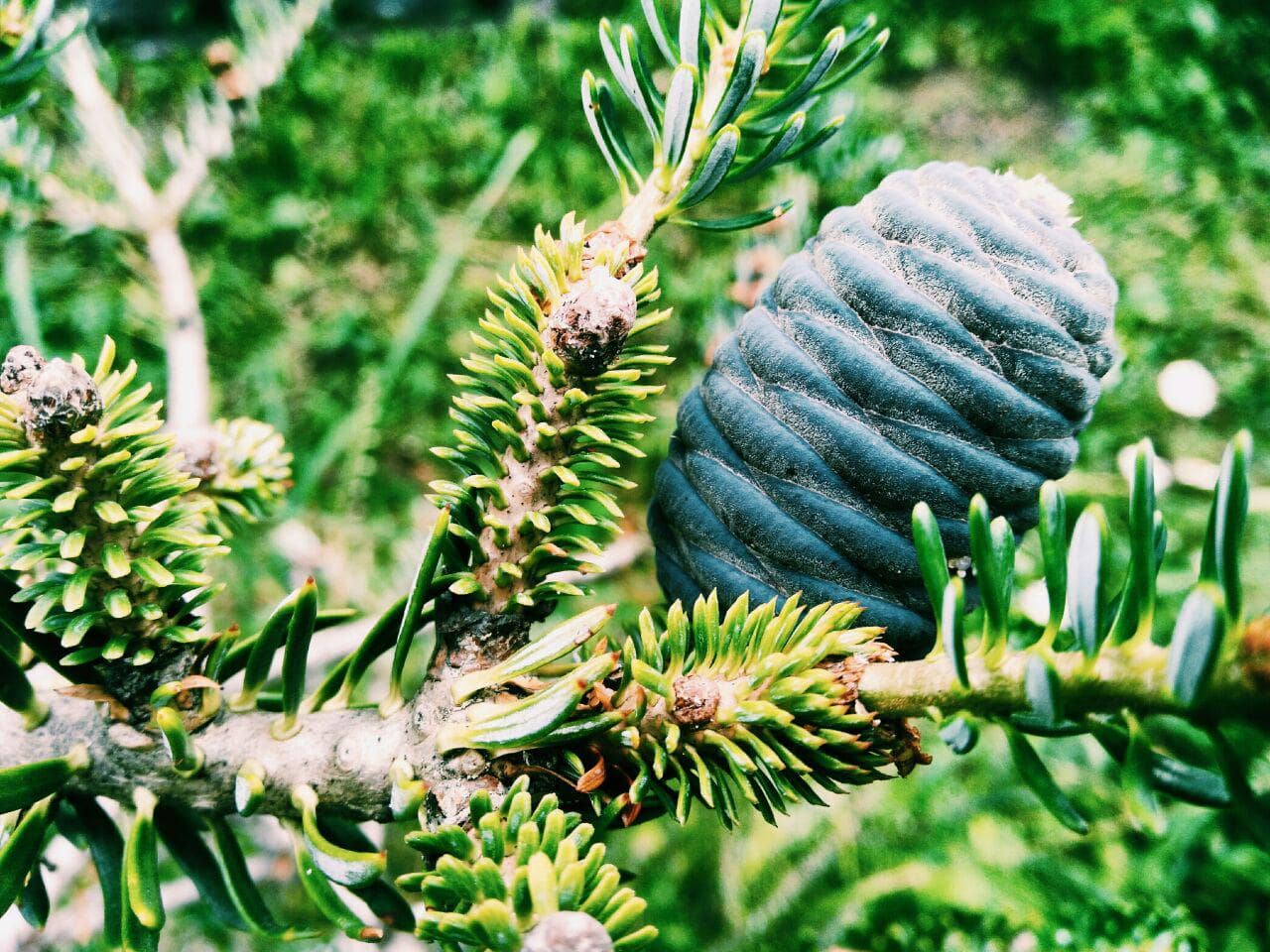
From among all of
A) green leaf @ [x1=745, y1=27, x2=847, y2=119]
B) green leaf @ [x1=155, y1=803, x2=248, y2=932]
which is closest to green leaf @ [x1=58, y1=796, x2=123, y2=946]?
green leaf @ [x1=155, y1=803, x2=248, y2=932]

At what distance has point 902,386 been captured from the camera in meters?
0.24

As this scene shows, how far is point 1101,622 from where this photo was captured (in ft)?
0.69

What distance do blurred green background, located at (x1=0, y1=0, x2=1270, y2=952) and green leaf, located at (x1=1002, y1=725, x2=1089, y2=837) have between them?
514 mm

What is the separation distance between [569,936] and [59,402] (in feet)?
0.61

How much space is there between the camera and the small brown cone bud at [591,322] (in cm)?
24

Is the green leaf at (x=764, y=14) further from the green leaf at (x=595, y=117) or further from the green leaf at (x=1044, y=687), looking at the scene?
the green leaf at (x=1044, y=687)

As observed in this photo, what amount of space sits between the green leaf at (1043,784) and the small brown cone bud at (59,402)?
26cm

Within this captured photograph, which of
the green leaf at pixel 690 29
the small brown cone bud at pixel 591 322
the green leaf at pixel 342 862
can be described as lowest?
the green leaf at pixel 342 862

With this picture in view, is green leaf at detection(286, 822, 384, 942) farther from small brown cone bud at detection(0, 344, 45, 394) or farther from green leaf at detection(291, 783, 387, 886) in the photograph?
small brown cone bud at detection(0, 344, 45, 394)

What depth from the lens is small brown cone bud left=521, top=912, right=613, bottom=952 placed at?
0.19m

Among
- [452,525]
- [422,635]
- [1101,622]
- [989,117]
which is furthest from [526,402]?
[989,117]

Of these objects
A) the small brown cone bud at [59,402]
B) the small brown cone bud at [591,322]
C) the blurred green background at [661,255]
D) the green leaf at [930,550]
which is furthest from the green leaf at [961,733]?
the blurred green background at [661,255]

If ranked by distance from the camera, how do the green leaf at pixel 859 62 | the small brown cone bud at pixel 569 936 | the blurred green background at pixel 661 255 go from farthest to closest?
the blurred green background at pixel 661 255 < the green leaf at pixel 859 62 < the small brown cone bud at pixel 569 936

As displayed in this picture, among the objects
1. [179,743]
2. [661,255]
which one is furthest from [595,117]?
[661,255]
